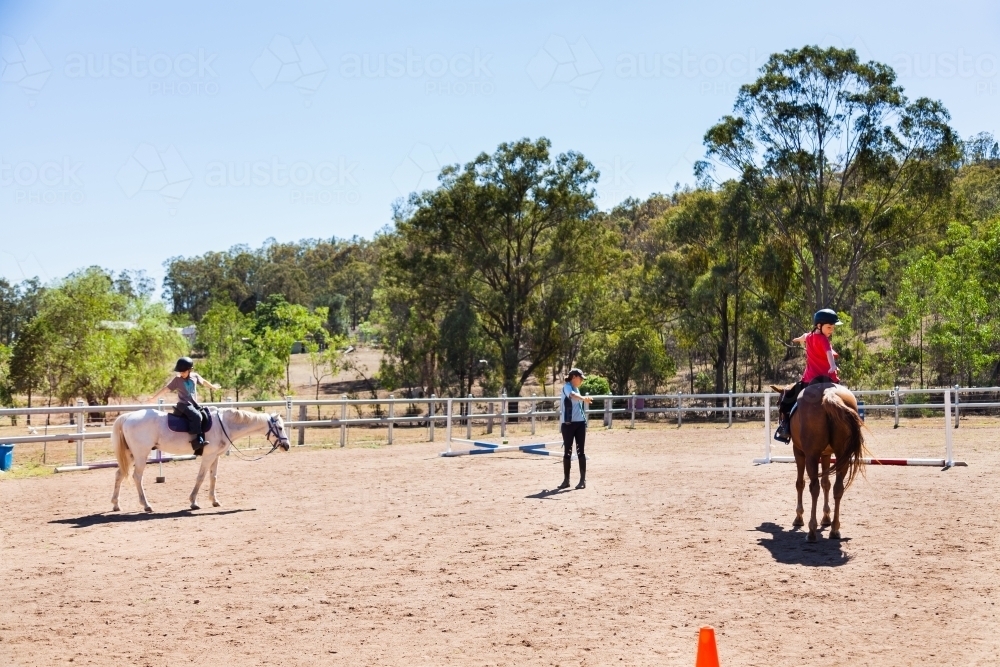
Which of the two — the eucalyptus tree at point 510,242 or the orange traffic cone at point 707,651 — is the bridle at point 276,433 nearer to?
the orange traffic cone at point 707,651

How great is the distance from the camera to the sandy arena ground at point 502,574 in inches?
233

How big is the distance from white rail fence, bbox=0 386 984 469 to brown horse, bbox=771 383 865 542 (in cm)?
542

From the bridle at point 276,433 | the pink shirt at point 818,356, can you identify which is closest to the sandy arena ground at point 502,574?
the bridle at point 276,433

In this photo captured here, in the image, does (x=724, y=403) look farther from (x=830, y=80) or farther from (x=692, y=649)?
(x=692, y=649)

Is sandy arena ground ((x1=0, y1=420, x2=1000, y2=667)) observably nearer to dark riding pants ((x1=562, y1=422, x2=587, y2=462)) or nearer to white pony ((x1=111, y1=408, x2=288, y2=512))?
white pony ((x1=111, y1=408, x2=288, y2=512))

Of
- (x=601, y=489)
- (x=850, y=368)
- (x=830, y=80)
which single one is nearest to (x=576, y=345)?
(x=850, y=368)

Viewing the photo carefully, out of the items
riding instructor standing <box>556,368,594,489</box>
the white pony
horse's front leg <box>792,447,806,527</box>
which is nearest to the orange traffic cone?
horse's front leg <box>792,447,806,527</box>

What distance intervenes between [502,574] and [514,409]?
110 feet

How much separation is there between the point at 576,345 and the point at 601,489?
34.0 m

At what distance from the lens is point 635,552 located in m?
8.59

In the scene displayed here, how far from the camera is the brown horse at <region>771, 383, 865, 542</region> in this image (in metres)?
9.11

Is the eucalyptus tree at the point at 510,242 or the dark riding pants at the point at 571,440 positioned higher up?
the eucalyptus tree at the point at 510,242

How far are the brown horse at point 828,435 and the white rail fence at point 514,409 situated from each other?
5.42 m

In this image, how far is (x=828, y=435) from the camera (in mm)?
9234
